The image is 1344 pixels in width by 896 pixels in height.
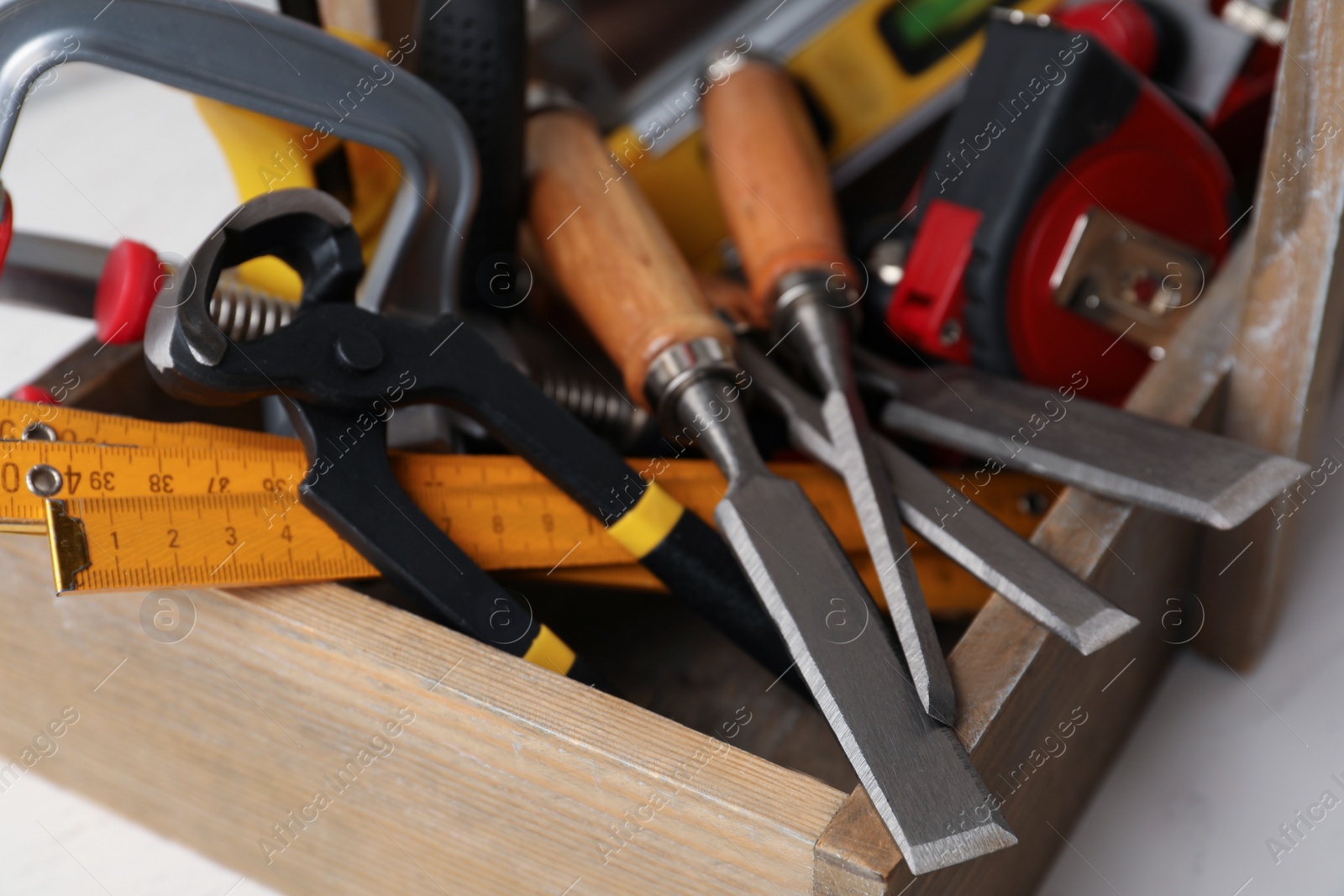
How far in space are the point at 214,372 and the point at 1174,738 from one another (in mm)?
489

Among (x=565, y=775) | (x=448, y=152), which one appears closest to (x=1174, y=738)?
(x=565, y=775)

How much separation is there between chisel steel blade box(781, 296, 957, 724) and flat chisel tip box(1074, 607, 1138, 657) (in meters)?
0.05

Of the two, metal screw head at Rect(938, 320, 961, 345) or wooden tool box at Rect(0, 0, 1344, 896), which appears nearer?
wooden tool box at Rect(0, 0, 1344, 896)

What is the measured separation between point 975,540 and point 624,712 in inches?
6.6

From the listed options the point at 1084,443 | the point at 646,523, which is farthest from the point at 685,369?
the point at 1084,443

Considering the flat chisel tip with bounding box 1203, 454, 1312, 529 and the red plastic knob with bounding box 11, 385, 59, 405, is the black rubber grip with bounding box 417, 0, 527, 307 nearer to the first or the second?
the red plastic knob with bounding box 11, 385, 59, 405

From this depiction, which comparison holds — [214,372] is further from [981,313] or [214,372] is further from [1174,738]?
[1174,738]

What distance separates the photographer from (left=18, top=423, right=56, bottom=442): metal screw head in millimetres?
468

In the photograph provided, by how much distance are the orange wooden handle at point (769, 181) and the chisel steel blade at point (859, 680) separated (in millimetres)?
157

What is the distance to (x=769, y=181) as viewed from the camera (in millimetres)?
639

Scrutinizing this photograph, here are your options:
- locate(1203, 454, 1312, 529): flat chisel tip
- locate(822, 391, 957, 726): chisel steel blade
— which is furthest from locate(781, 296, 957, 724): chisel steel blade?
locate(1203, 454, 1312, 529): flat chisel tip

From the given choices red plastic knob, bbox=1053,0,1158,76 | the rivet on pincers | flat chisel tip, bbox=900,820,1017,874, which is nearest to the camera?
flat chisel tip, bbox=900,820,1017,874

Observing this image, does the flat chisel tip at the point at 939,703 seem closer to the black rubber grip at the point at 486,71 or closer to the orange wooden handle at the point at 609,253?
the orange wooden handle at the point at 609,253

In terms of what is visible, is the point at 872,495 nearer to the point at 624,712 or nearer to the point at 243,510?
the point at 624,712
